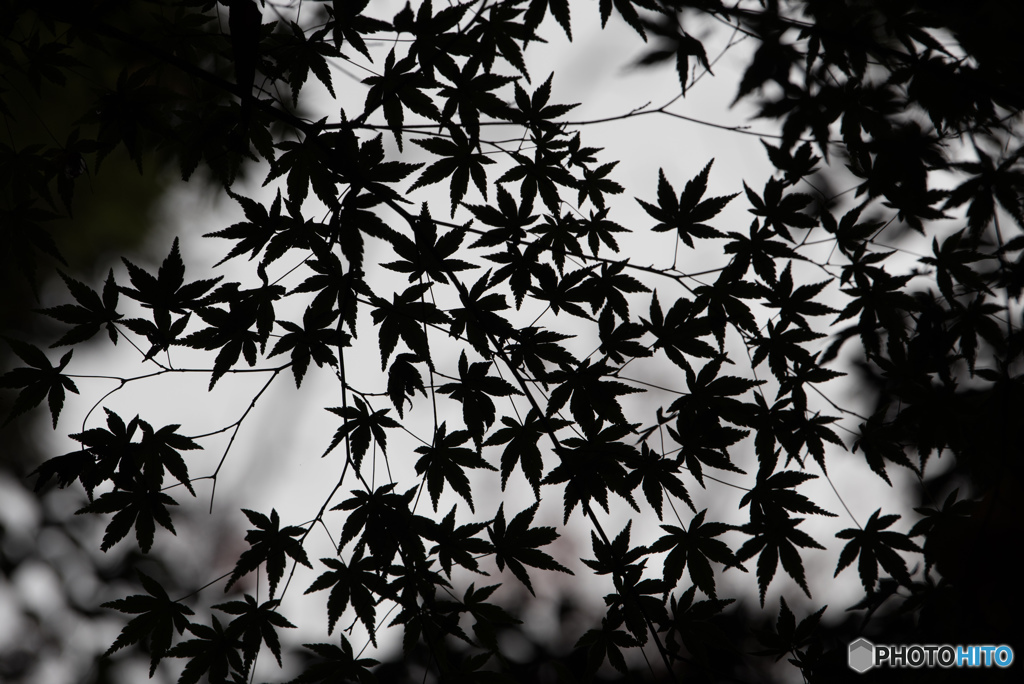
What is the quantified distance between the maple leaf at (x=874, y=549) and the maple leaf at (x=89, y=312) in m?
1.98

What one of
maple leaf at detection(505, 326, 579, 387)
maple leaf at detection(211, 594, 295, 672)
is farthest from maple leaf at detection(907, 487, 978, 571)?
maple leaf at detection(211, 594, 295, 672)

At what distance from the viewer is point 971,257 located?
1.70 m

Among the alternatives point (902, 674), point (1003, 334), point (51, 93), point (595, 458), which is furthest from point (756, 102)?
point (51, 93)

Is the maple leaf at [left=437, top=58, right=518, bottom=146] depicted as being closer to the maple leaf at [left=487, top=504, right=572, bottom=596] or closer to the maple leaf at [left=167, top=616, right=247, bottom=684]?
the maple leaf at [left=487, top=504, right=572, bottom=596]

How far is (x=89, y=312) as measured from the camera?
1379mm

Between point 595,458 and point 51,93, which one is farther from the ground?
point 51,93

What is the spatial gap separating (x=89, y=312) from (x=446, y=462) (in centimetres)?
94

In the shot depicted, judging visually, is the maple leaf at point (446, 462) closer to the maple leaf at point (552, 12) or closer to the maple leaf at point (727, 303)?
the maple leaf at point (727, 303)

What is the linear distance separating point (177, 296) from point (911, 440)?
202 cm

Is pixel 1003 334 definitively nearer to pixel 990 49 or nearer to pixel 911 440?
pixel 911 440

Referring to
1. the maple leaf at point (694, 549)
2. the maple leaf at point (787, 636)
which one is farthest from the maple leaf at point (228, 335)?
the maple leaf at point (787, 636)

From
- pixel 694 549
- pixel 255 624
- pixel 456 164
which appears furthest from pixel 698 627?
pixel 456 164

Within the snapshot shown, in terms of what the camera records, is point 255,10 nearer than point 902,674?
Yes

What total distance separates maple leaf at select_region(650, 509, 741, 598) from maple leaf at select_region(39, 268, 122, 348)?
150 centimetres
